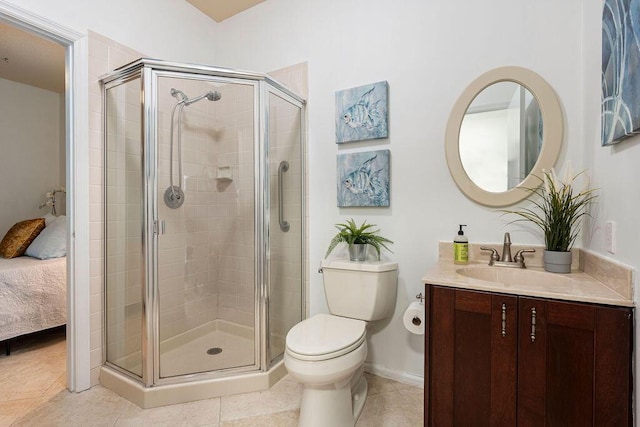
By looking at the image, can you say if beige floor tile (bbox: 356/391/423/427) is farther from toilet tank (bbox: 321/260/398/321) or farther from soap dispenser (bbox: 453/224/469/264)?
soap dispenser (bbox: 453/224/469/264)

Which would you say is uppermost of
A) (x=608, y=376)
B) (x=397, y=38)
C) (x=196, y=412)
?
(x=397, y=38)

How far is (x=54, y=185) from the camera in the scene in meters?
3.80

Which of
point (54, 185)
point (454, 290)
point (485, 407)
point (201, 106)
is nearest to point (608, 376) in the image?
point (485, 407)

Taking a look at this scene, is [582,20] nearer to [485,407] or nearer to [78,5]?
[485,407]

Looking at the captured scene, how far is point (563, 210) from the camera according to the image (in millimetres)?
1413

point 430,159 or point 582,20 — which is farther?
point 430,159

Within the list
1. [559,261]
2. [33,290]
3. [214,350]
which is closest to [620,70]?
[559,261]

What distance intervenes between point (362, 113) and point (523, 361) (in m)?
1.53

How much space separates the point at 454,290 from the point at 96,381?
211 cm

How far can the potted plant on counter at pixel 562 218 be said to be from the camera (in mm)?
1401

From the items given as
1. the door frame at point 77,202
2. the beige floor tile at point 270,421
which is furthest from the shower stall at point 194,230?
the beige floor tile at point 270,421

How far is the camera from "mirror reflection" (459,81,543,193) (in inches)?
64.3

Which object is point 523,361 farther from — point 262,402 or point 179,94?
point 179,94

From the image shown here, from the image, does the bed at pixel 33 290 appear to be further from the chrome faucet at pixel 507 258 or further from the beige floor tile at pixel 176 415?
the chrome faucet at pixel 507 258
